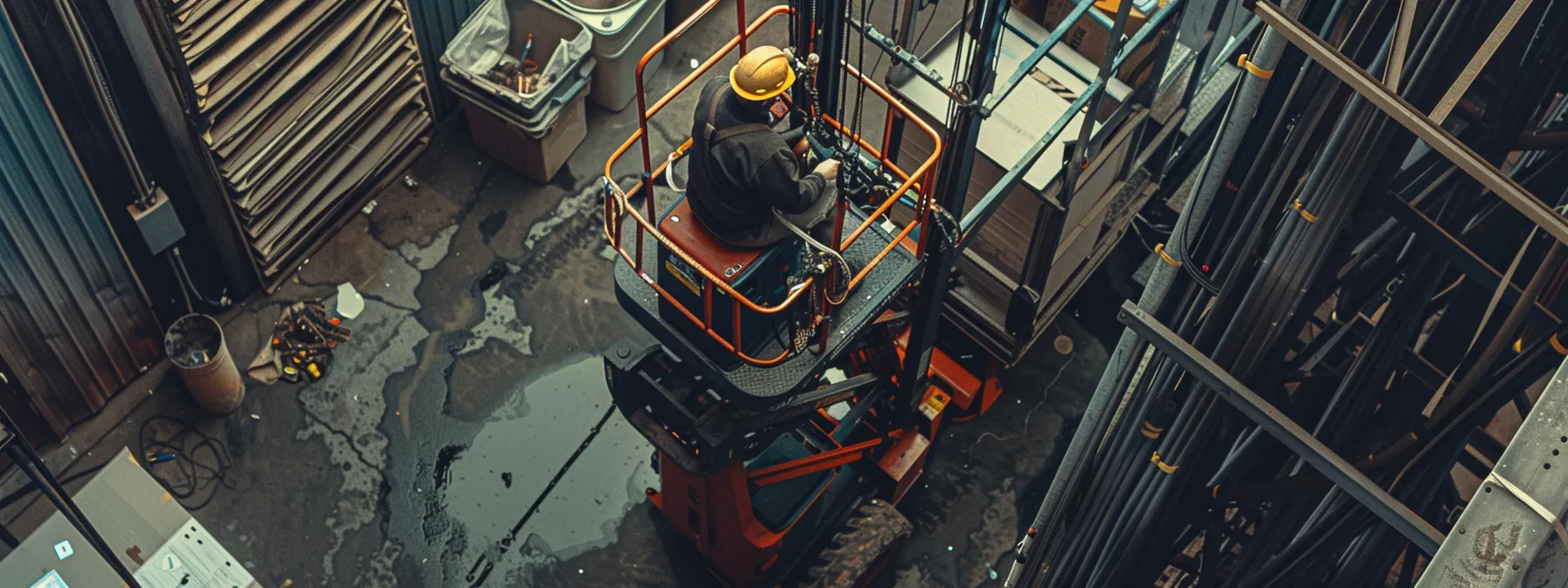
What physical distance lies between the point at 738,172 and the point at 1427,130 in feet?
11.6

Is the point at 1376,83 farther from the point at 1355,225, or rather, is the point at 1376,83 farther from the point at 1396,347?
the point at 1396,347

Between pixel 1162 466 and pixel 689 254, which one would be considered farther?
pixel 1162 466

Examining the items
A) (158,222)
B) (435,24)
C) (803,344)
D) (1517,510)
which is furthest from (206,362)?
(1517,510)

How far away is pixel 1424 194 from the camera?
970 cm

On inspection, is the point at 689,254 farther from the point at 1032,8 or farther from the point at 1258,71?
the point at 1032,8

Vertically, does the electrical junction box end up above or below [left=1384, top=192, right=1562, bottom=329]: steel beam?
below

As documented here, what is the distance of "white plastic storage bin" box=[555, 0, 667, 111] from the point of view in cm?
1380

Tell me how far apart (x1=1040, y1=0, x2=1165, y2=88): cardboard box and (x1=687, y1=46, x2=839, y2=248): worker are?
9.96ft

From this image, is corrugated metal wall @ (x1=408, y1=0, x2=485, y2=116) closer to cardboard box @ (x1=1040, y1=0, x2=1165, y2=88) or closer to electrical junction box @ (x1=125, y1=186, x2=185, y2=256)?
electrical junction box @ (x1=125, y1=186, x2=185, y2=256)

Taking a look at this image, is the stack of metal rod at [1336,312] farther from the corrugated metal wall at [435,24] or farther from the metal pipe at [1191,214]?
the corrugated metal wall at [435,24]

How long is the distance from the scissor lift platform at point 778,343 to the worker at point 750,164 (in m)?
0.93

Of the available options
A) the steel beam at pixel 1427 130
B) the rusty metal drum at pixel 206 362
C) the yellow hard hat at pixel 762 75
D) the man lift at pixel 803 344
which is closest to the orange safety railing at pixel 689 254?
the man lift at pixel 803 344

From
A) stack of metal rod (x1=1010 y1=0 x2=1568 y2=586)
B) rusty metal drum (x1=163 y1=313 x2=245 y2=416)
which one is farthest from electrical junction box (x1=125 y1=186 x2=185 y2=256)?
stack of metal rod (x1=1010 y1=0 x2=1568 y2=586)

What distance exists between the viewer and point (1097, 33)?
37.4ft
